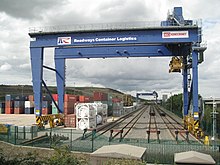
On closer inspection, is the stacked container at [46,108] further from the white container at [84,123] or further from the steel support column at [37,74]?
the steel support column at [37,74]

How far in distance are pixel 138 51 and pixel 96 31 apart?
Answer: 244 inches

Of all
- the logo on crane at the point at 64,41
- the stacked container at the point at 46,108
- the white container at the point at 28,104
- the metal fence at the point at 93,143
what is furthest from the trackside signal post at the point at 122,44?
the white container at the point at 28,104

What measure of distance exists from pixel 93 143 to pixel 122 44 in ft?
38.2

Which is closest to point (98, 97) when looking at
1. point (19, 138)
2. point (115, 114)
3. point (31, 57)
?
point (115, 114)

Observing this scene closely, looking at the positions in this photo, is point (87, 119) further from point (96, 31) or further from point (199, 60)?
point (199, 60)

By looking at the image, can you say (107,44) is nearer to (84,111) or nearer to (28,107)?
(84,111)

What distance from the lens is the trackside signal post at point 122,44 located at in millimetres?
24938

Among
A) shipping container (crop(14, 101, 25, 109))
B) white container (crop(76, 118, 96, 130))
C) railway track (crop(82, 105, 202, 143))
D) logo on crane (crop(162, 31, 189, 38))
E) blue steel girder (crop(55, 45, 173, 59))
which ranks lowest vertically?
railway track (crop(82, 105, 202, 143))

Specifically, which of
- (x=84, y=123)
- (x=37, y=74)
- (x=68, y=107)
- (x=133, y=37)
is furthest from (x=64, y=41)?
(x=68, y=107)

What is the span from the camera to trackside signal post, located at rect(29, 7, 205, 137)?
982 inches

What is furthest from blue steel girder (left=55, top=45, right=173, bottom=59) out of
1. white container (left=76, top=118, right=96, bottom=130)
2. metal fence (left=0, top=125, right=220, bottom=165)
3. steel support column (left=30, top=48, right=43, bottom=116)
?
metal fence (left=0, top=125, right=220, bottom=165)

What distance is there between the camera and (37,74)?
27.6m

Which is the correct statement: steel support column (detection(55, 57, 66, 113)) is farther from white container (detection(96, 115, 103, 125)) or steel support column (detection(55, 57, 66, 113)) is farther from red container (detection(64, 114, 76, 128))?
white container (detection(96, 115, 103, 125))

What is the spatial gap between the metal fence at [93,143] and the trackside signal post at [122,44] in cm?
772
